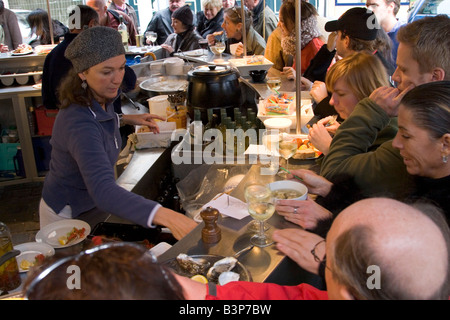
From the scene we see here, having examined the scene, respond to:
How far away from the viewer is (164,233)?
6.85ft

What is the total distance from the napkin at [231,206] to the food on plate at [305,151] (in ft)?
2.39

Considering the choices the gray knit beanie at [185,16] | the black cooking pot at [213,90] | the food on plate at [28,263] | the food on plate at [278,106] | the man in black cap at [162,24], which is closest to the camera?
the food on plate at [28,263]

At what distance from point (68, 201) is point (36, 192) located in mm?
3221

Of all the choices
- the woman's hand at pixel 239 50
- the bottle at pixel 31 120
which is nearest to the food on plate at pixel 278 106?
the woman's hand at pixel 239 50

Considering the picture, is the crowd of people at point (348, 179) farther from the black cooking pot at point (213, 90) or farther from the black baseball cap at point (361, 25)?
the black cooking pot at point (213, 90)

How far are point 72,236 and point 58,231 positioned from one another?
0.12 meters

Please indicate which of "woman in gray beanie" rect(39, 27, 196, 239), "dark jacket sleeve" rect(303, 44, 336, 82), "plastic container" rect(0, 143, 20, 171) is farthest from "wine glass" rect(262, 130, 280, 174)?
"plastic container" rect(0, 143, 20, 171)

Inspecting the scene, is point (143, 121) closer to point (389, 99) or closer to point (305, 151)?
point (305, 151)

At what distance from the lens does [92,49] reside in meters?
2.15

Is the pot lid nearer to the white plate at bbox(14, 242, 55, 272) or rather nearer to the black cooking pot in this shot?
the black cooking pot

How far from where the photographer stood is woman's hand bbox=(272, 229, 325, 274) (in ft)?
4.71

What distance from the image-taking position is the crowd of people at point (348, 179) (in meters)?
0.92

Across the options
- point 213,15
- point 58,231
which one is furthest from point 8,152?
point 213,15
